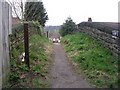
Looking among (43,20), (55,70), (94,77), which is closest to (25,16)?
(43,20)

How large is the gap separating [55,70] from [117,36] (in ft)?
8.80

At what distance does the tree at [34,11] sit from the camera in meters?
29.6

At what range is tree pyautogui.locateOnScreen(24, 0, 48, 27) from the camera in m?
29.6

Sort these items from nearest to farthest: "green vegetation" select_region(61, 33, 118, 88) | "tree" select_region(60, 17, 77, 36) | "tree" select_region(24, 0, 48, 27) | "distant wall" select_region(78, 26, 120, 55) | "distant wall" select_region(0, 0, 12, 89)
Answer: "distant wall" select_region(0, 0, 12, 89)
"green vegetation" select_region(61, 33, 118, 88)
"distant wall" select_region(78, 26, 120, 55)
"tree" select_region(24, 0, 48, 27)
"tree" select_region(60, 17, 77, 36)

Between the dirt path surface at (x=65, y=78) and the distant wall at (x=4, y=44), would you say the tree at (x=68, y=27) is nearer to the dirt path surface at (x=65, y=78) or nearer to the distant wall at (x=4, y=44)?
the dirt path surface at (x=65, y=78)

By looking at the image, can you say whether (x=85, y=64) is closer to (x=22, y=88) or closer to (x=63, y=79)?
(x=63, y=79)

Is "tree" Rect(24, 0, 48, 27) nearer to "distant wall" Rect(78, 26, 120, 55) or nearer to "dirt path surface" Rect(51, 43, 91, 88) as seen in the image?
"distant wall" Rect(78, 26, 120, 55)

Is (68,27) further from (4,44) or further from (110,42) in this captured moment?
(4,44)

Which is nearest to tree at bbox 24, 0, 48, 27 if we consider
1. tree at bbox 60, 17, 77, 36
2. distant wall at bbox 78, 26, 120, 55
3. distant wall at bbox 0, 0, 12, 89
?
tree at bbox 60, 17, 77, 36

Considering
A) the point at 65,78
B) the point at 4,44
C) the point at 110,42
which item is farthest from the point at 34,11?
the point at 4,44

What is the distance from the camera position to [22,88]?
7.58 m

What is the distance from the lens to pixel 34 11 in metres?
31.9

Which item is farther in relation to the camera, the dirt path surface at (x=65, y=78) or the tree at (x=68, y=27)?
the tree at (x=68, y=27)

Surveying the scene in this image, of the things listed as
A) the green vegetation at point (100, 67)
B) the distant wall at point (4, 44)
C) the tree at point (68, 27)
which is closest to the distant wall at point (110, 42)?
the green vegetation at point (100, 67)
